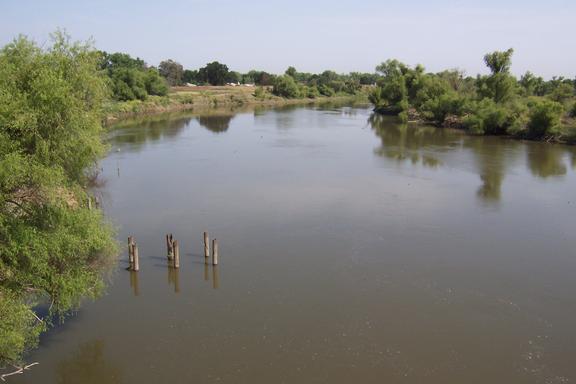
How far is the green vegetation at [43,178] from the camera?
1143 centimetres

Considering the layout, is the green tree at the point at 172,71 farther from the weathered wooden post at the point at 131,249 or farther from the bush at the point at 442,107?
the weathered wooden post at the point at 131,249

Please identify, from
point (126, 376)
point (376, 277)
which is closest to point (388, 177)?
point (376, 277)

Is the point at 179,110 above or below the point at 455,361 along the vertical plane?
above

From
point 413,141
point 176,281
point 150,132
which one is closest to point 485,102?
point 413,141

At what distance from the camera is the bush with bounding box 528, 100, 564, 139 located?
5562 cm

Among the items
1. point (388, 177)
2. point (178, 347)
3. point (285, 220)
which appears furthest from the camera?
point (388, 177)

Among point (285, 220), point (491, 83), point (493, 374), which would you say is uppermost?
point (491, 83)

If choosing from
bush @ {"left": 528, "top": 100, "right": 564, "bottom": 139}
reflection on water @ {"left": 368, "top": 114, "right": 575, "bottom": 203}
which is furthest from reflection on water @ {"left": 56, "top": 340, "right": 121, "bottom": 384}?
bush @ {"left": 528, "top": 100, "right": 564, "bottom": 139}

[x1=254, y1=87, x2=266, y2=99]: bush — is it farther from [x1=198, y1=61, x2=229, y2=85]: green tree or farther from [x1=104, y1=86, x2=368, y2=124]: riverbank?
[x1=198, y1=61, x2=229, y2=85]: green tree

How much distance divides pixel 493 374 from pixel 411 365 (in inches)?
92.4

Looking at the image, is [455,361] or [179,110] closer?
[455,361]

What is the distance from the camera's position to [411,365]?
46.5ft

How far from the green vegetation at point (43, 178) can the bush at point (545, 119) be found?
5533 cm

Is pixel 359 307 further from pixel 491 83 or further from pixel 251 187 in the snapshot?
pixel 491 83
